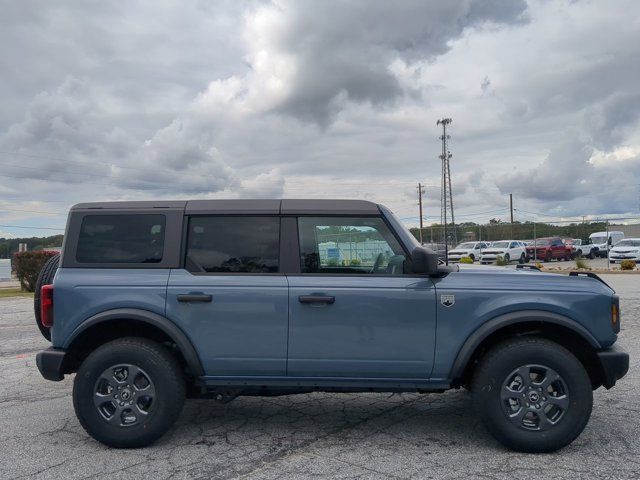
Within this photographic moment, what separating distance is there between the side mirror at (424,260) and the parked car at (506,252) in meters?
30.5

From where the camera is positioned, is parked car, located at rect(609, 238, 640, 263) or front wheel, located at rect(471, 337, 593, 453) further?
parked car, located at rect(609, 238, 640, 263)

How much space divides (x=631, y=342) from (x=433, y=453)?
5368mm

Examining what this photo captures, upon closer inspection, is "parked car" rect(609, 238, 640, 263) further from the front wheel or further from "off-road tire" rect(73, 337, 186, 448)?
"off-road tire" rect(73, 337, 186, 448)

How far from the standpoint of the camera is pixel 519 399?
377 cm

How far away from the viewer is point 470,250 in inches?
1391

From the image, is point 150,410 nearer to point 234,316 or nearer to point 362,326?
point 234,316

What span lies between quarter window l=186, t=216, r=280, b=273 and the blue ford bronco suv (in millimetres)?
11

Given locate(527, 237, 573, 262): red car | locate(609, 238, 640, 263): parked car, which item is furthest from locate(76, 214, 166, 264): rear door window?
locate(527, 237, 573, 262): red car

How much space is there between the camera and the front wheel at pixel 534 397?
3.72 meters

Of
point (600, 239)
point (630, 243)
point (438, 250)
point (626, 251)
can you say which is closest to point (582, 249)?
point (600, 239)

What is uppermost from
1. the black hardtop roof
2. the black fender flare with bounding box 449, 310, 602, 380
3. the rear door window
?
the black hardtop roof

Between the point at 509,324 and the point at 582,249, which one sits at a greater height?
the point at 582,249

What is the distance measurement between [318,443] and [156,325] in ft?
4.92

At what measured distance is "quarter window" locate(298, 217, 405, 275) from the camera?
404 cm
